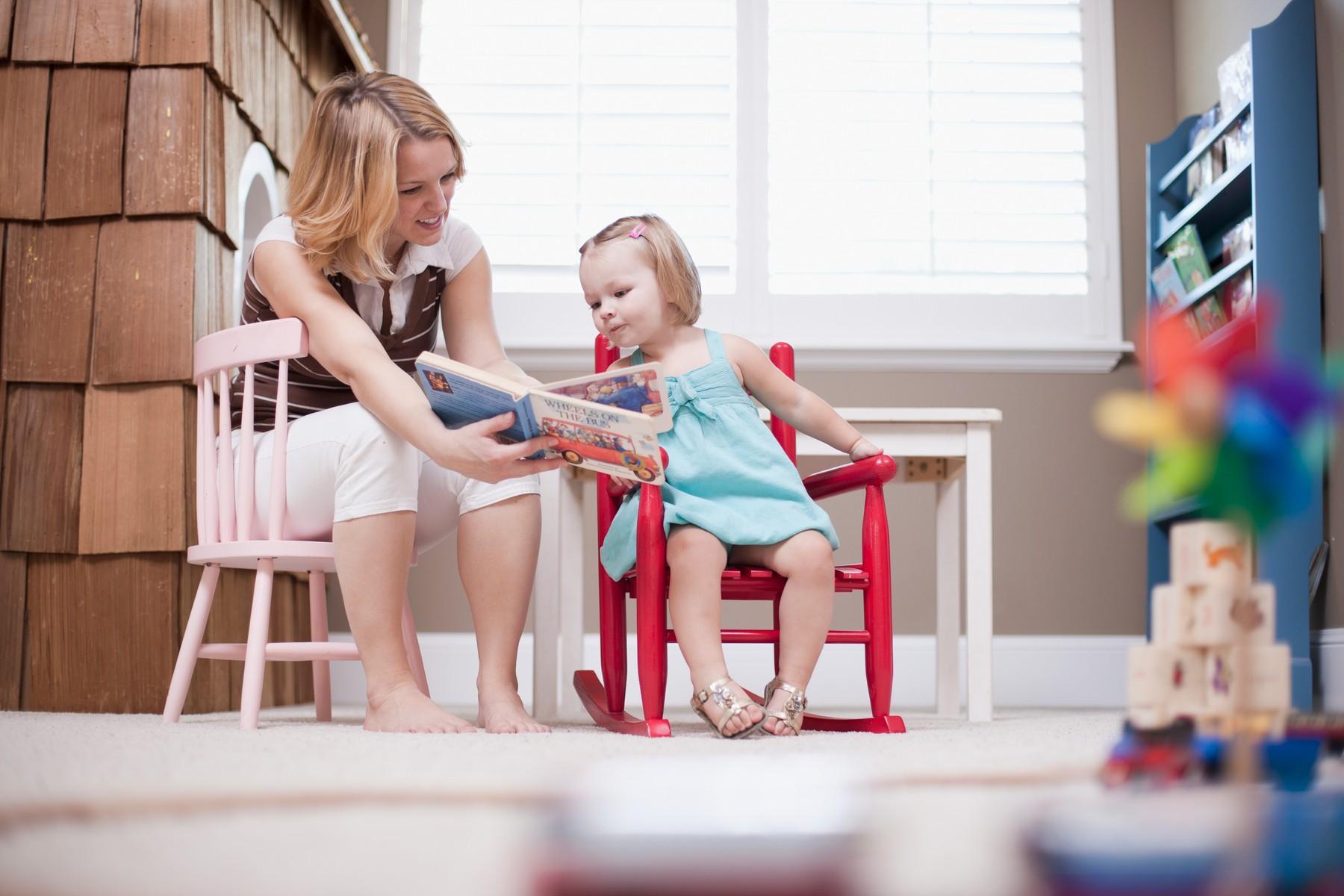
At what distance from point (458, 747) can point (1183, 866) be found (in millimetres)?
795

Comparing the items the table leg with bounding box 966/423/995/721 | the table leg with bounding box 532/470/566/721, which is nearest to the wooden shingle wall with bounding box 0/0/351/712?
the table leg with bounding box 532/470/566/721

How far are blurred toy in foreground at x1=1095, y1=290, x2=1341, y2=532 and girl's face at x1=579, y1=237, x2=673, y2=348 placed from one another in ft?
4.23

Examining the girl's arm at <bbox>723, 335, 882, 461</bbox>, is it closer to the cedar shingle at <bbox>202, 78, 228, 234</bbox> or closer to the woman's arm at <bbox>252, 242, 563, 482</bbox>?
the woman's arm at <bbox>252, 242, 563, 482</bbox>

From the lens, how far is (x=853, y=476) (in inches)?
66.2

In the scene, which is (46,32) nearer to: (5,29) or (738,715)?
(5,29)

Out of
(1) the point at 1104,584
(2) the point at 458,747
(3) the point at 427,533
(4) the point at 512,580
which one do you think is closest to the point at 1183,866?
(2) the point at 458,747

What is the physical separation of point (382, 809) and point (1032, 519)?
234 centimetres

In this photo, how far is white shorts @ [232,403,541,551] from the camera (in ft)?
4.79

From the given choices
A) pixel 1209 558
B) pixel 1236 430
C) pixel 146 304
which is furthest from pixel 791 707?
pixel 146 304

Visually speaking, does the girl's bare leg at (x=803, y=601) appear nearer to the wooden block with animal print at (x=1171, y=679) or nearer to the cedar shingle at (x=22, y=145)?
the wooden block with animal print at (x=1171, y=679)

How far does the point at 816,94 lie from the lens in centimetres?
295

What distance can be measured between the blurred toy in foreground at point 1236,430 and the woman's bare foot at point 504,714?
106 cm

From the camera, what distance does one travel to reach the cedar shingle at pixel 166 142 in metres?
1.96

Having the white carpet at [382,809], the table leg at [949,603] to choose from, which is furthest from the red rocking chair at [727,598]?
the table leg at [949,603]
